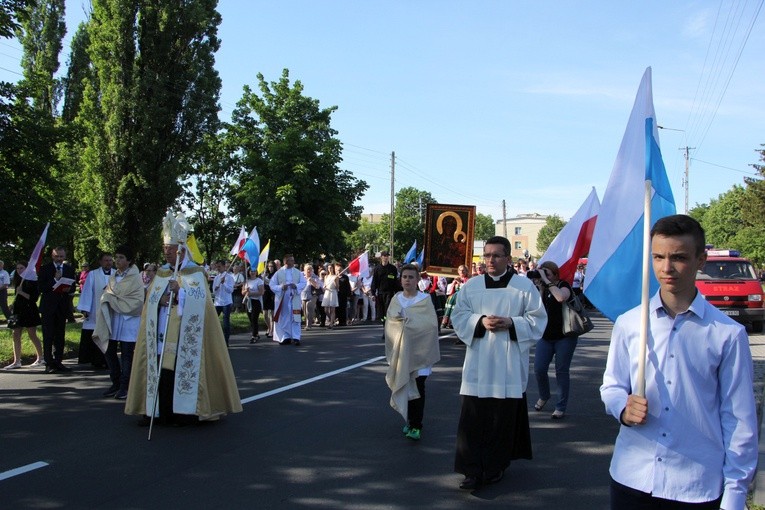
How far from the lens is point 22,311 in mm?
11398

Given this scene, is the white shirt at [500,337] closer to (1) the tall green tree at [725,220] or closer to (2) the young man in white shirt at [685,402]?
(2) the young man in white shirt at [685,402]

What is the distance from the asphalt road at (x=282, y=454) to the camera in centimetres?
525

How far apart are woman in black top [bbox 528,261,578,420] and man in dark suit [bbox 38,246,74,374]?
7633 mm

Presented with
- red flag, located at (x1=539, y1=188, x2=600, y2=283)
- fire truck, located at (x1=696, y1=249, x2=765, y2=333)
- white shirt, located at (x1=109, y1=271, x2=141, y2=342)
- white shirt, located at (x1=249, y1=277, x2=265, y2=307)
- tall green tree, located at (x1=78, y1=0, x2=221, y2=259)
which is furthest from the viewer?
tall green tree, located at (x1=78, y1=0, x2=221, y2=259)

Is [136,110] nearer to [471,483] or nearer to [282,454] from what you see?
[282,454]

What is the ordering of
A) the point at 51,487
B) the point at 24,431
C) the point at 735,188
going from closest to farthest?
the point at 51,487, the point at 24,431, the point at 735,188

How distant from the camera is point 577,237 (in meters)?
7.83

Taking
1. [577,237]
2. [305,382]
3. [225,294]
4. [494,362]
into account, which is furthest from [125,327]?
[225,294]

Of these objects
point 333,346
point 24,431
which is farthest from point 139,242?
point 24,431

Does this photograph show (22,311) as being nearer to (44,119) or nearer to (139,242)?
(44,119)

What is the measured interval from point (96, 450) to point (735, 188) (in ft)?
303

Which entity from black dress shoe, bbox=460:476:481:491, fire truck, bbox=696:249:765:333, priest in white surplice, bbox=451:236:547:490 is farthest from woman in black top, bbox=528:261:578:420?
fire truck, bbox=696:249:765:333

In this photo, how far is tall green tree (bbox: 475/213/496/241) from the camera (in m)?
141

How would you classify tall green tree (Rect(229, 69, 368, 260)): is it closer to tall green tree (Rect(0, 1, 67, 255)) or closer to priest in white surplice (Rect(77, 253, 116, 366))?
tall green tree (Rect(0, 1, 67, 255))
